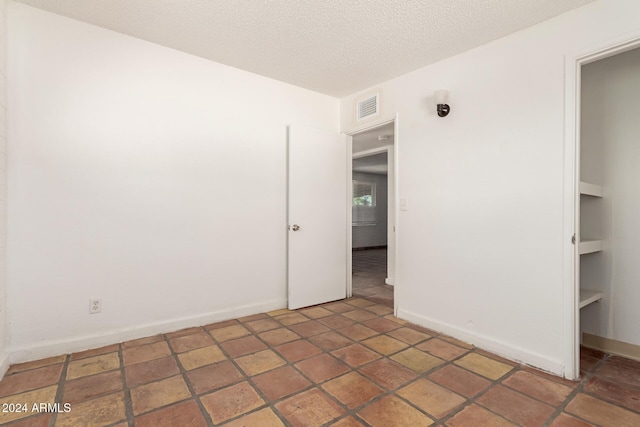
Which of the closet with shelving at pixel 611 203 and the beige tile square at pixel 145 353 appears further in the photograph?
the closet with shelving at pixel 611 203

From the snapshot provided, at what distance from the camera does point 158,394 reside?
5.80 ft

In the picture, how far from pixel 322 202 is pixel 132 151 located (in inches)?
75.4

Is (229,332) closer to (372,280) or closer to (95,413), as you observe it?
(95,413)

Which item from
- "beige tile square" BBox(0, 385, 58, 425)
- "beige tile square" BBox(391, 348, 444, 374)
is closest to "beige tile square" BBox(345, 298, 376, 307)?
"beige tile square" BBox(391, 348, 444, 374)

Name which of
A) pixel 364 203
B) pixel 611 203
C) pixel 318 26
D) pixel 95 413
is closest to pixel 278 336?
pixel 95 413

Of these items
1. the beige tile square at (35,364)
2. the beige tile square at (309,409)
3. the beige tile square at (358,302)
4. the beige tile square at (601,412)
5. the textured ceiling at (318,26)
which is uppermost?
the textured ceiling at (318,26)

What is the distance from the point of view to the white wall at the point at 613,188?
2295mm

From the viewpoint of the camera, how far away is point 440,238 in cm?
274

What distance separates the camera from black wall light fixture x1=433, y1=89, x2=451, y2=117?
2588mm

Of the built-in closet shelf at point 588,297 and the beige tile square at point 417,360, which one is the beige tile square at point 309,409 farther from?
the built-in closet shelf at point 588,297

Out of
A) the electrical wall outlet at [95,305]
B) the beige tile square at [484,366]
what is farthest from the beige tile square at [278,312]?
→ the beige tile square at [484,366]

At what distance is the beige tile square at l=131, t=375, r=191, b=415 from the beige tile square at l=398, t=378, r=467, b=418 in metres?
1.29

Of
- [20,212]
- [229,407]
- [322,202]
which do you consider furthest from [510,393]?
[20,212]

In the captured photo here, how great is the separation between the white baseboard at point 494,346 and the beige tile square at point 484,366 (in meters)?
0.14
